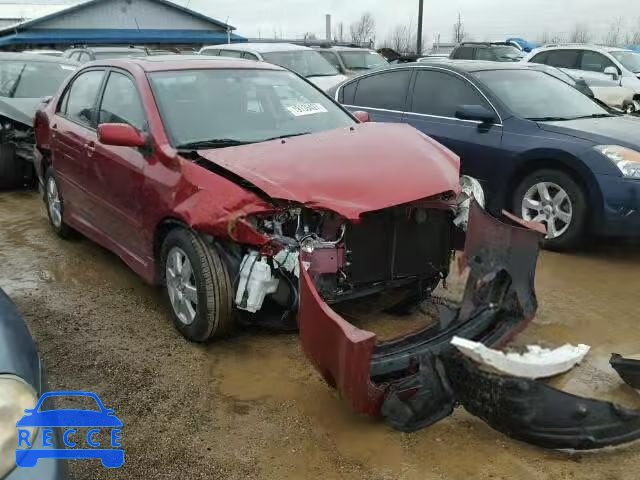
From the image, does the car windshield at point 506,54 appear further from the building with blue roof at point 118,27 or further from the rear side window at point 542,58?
the building with blue roof at point 118,27

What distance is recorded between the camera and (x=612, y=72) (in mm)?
12148

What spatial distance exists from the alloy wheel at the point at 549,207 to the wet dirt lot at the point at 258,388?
1.10ft

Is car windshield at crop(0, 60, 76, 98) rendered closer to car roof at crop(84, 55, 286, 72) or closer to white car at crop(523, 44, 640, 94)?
car roof at crop(84, 55, 286, 72)

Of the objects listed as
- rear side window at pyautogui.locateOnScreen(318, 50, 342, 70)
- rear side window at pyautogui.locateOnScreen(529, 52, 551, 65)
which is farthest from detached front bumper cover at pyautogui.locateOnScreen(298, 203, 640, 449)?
rear side window at pyautogui.locateOnScreen(529, 52, 551, 65)

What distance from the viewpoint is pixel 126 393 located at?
10.9ft

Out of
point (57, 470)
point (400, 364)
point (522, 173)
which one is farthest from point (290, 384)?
point (522, 173)

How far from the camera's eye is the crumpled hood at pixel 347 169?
319 cm

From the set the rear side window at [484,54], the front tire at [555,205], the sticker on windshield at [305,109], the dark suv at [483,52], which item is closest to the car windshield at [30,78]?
the sticker on windshield at [305,109]

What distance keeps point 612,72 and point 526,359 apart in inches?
445

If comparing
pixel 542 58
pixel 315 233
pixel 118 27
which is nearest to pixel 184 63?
pixel 315 233

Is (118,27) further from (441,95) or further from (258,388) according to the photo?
(258,388)

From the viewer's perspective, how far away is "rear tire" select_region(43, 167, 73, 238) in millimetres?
5645

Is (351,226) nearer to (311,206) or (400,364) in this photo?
(311,206)

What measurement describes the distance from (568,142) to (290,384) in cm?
333
